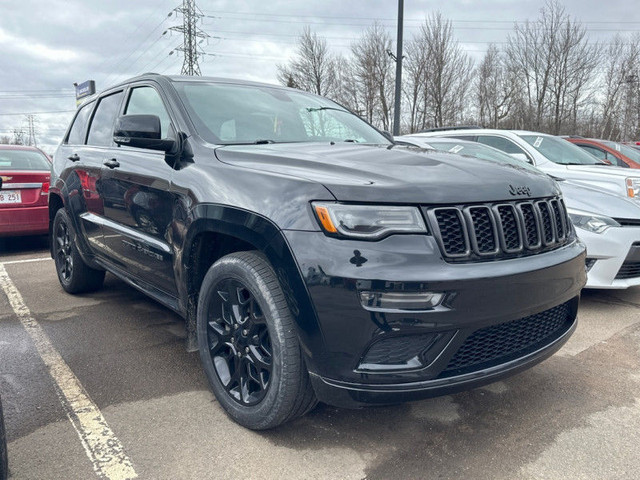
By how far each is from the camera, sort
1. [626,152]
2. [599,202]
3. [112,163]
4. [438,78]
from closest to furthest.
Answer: [112,163] < [599,202] < [626,152] < [438,78]

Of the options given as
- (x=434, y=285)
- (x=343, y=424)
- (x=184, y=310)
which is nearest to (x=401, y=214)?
(x=434, y=285)

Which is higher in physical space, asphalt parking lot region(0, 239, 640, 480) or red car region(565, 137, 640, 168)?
red car region(565, 137, 640, 168)

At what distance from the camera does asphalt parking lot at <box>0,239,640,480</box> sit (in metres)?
2.02

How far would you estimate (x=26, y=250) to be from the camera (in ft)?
22.7

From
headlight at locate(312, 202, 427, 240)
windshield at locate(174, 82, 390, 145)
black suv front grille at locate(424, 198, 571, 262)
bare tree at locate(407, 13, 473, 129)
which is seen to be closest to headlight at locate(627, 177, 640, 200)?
windshield at locate(174, 82, 390, 145)

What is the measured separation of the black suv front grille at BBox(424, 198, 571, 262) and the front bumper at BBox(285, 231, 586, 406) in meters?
0.05

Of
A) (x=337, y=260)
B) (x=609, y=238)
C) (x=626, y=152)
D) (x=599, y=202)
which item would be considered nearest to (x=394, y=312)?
(x=337, y=260)

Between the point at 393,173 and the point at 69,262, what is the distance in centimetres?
356

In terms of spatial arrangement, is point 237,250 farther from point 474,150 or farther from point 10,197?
point 10,197

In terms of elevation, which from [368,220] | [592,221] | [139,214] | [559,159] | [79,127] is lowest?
[592,221]

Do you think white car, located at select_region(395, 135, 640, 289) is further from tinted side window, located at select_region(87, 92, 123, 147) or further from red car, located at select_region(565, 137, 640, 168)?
red car, located at select_region(565, 137, 640, 168)

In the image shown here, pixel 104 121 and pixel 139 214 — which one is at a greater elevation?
pixel 104 121

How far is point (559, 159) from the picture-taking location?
649cm

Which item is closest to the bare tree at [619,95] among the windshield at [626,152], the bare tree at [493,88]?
the bare tree at [493,88]
